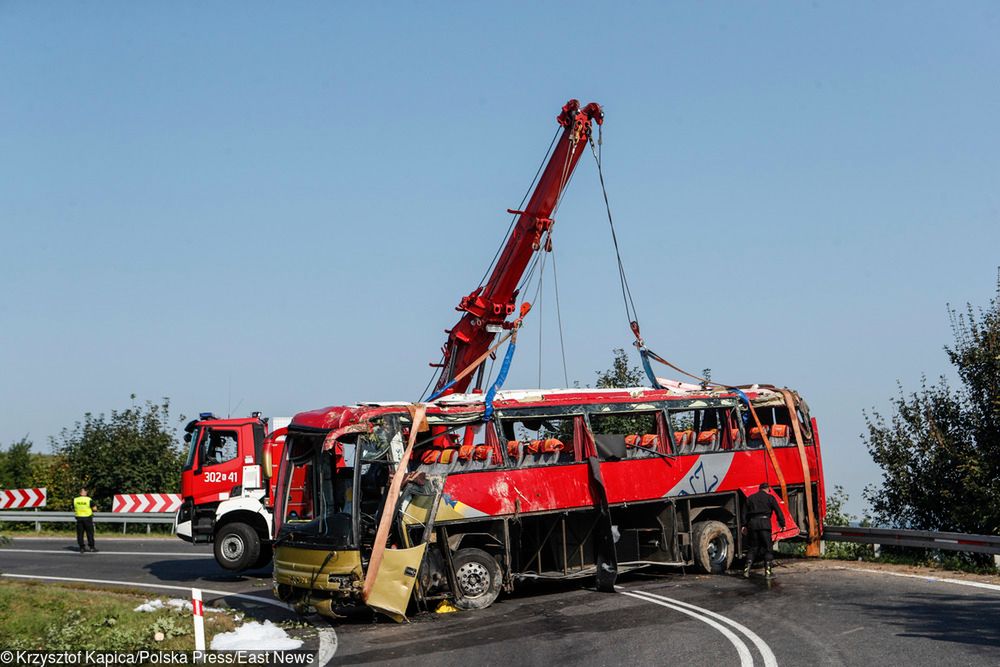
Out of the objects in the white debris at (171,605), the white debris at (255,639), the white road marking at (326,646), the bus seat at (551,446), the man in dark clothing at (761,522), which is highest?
the bus seat at (551,446)

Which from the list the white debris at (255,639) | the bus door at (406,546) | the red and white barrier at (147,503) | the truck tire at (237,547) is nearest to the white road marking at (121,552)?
the red and white barrier at (147,503)

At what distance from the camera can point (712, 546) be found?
59.1 ft

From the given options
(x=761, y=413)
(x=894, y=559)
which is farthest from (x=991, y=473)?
(x=761, y=413)

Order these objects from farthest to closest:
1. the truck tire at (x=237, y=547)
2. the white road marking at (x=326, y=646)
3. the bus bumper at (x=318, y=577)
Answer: the truck tire at (x=237, y=547), the bus bumper at (x=318, y=577), the white road marking at (x=326, y=646)

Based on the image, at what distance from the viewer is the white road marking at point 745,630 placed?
33.9 ft

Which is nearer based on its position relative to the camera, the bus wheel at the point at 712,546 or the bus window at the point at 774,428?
the bus wheel at the point at 712,546

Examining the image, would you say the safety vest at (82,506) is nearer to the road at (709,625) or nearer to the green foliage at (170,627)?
the road at (709,625)

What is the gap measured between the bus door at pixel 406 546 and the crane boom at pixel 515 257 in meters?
5.50

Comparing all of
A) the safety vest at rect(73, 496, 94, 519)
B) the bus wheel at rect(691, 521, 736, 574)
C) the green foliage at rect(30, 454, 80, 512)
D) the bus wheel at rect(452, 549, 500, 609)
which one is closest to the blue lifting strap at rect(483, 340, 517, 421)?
the bus wheel at rect(452, 549, 500, 609)

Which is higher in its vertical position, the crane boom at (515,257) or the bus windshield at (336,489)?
the crane boom at (515,257)

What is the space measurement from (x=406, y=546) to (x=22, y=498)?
2351 cm

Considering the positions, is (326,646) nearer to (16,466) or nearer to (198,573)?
(198,573)

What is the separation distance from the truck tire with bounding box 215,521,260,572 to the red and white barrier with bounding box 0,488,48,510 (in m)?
15.8

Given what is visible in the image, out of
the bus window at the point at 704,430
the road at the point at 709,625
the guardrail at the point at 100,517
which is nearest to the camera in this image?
the road at the point at 709,625
